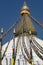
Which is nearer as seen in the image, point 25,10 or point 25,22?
point 25,22

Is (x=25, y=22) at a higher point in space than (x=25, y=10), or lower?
lower

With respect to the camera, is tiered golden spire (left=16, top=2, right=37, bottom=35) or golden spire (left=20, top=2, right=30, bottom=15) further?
golden spire (left=20, top=2, right=30, bottom=15)

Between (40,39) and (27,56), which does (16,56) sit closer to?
(27,56)

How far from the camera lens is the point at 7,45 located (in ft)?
130

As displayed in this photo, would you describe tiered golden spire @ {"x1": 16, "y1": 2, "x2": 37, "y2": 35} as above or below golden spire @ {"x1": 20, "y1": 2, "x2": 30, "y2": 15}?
below

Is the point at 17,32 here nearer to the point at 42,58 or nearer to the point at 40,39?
the point at 40,39

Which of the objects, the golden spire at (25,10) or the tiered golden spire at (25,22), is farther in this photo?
the golden spire at (25,10)

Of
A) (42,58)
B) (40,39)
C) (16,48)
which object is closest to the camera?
(42,58)

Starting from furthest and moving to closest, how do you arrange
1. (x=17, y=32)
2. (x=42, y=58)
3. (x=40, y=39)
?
(x=17, y=32), (x=40, y=39), (x=42, y=58)

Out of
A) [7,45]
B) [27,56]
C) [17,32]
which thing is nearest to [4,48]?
[7,45]

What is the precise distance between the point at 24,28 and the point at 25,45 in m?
4.62

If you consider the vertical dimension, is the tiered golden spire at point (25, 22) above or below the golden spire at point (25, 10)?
below

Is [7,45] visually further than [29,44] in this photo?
Yes

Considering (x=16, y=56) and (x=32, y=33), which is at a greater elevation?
(x=32, y=33)
